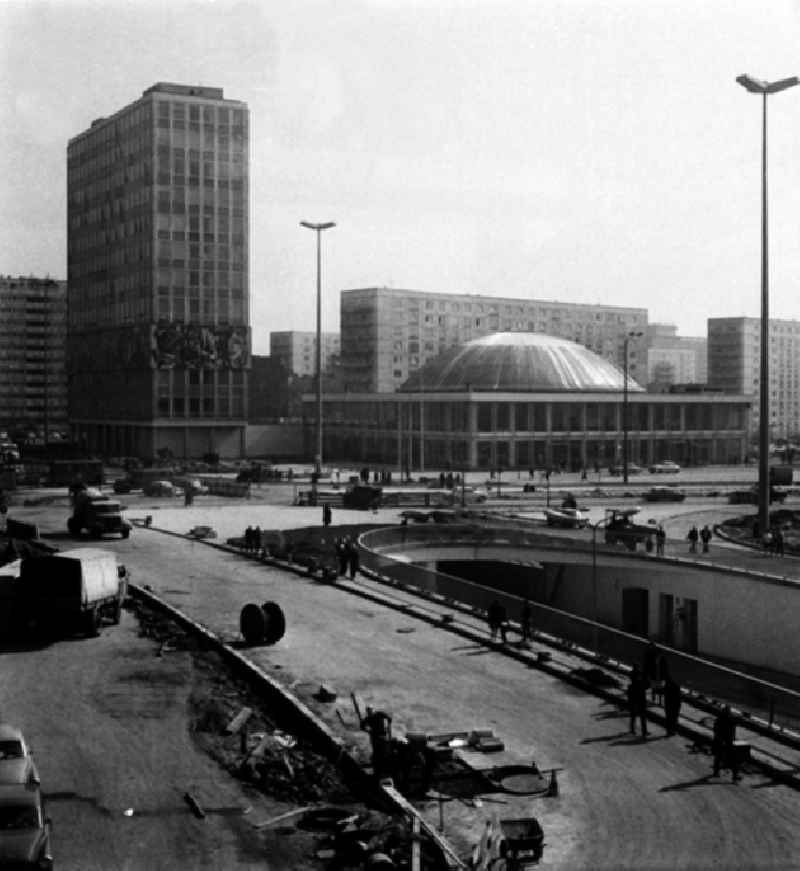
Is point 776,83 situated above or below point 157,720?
above

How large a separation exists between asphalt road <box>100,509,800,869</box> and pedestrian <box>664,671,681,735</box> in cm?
35

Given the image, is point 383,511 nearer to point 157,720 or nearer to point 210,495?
point 210,495

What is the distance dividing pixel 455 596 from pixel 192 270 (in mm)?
105475

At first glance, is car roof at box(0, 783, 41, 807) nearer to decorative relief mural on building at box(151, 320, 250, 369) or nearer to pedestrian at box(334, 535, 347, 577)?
pedestrian at box(334, 535, 347, 577)

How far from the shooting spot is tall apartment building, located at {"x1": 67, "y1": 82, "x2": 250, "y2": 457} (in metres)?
140

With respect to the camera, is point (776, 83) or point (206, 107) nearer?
point (776, 83)

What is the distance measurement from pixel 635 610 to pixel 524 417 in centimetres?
7809

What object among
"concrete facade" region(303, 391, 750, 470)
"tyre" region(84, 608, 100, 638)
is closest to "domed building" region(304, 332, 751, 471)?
"concrete facade" region(303, 391, 750, 470)

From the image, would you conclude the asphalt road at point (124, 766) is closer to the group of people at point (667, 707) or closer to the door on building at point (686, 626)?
the group of people at point (667, 707)

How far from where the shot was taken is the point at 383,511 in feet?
249

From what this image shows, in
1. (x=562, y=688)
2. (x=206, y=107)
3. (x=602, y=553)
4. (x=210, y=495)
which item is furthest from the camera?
Answer: (x=206, y=107)

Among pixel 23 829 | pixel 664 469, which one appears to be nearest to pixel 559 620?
pixel 23 829

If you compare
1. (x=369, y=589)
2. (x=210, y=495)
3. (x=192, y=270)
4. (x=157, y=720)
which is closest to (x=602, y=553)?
(x=369, y=589)

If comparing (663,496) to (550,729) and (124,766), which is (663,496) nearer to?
(550,729)
